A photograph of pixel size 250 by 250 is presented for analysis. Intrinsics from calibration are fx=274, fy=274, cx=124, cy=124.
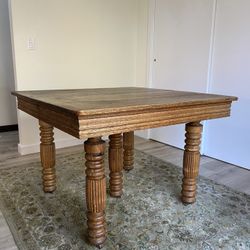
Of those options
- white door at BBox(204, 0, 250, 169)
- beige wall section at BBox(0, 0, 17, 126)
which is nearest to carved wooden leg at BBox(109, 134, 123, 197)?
white door at BBox(204, 0, 250, 169)

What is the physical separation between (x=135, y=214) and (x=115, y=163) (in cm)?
34

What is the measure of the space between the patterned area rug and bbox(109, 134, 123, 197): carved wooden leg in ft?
0.25

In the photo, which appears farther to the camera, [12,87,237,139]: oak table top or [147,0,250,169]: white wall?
[147,0,250,169]: white wall

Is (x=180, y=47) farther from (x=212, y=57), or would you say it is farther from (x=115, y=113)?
(x=115, y=113)

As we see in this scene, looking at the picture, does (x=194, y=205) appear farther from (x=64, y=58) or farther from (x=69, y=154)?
(x=64, y=58)

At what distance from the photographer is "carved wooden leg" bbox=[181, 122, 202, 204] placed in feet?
5.52

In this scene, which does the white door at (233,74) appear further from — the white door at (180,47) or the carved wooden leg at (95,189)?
the carved wooden leg at (95,189)

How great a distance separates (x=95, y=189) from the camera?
1339mm

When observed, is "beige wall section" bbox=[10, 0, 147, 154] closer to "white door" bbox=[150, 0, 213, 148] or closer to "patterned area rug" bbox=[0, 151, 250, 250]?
"white door" bbox=[150, 0, 213, 148]

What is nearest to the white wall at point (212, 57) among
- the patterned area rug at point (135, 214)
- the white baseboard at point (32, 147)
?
the patterned area rug at point (135, 214)

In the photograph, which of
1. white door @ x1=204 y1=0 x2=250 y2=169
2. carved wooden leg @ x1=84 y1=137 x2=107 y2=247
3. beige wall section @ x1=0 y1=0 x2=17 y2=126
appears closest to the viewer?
carved wooden leg @ x1=84 y1=137 x2=107 y2=247

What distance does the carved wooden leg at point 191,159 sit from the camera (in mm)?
1683

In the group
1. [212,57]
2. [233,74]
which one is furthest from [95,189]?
[212,57]

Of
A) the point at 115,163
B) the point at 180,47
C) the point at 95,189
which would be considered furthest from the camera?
the point at 180,47
